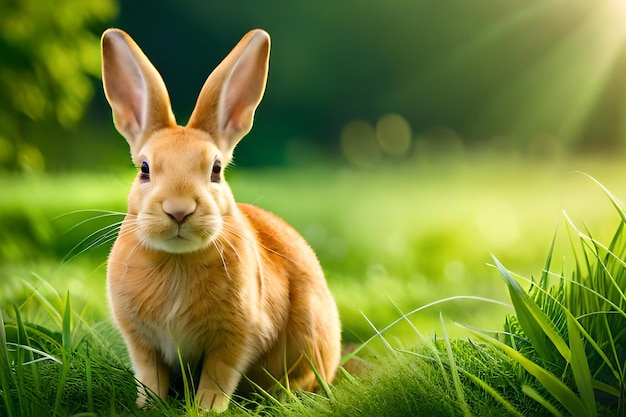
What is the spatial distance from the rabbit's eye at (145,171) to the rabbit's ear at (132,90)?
0.41 feet

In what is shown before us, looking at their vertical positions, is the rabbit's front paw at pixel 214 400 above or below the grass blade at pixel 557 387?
below

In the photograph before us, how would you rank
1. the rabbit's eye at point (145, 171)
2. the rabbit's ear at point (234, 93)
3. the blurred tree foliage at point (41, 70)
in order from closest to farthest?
the rabbit's eye at point (145, 171)
the rabbit's ear at point (234, 93)
the blurred tree foliage at point (41, 70)

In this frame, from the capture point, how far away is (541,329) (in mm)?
2131

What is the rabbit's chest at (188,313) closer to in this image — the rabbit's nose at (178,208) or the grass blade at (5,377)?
the rabbit's nose at (178,208)

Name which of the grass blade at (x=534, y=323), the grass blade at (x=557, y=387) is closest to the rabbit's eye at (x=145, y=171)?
the grass blade at (x=534, y=323)

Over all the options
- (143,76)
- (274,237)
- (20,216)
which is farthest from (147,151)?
(20,216)

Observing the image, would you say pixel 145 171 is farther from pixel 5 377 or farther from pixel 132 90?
pixel 5 377

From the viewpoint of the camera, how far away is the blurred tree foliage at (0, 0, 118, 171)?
18.9 feet

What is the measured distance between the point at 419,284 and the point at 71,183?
326 centimetres

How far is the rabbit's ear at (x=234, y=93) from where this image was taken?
2.36m

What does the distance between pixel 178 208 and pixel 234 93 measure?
52 centimetres

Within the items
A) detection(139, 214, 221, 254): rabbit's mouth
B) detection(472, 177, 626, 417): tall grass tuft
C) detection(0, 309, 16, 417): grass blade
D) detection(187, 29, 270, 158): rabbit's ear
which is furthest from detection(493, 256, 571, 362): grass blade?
detection(0, 309, 16, 417): grass blade

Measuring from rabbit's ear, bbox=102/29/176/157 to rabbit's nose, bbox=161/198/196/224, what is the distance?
0.35m

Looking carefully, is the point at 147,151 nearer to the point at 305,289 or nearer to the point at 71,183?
the point at 305,289
